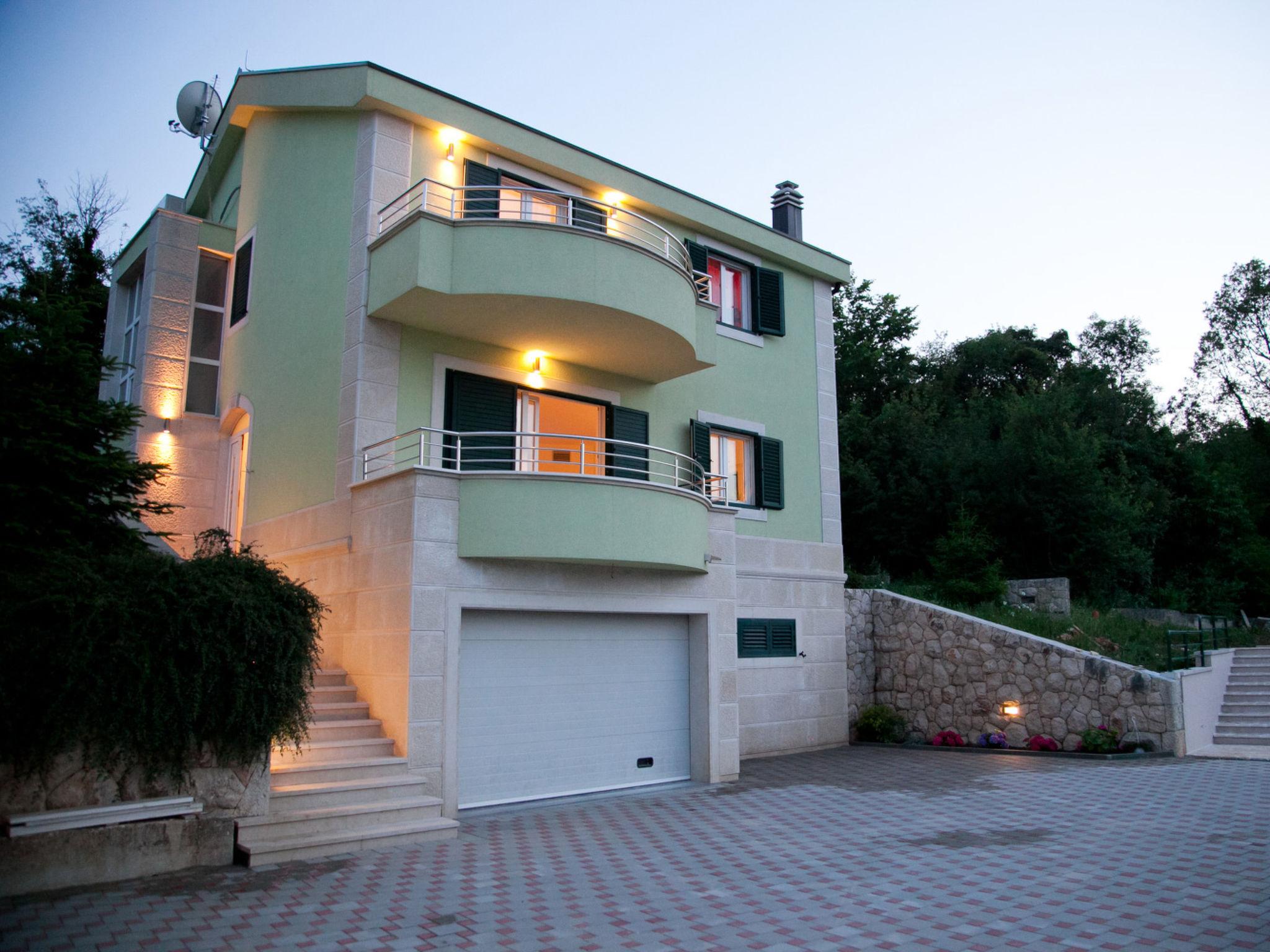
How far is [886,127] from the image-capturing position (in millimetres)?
19922

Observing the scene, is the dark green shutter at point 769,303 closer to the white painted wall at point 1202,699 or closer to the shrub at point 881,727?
the shrub at point 881,727

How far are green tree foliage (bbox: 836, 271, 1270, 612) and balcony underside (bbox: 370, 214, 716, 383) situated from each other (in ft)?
36.4

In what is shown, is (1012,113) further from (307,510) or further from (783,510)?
(307,510)

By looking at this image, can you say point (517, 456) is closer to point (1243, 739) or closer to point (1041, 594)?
point (1243, 739)

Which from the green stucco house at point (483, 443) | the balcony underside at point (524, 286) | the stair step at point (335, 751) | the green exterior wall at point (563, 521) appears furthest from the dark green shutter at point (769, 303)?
the stair step at point (335, 751)

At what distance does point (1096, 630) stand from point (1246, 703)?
8.84 feet

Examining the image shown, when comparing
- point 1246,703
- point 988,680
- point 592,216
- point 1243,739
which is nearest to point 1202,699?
point 1243,739

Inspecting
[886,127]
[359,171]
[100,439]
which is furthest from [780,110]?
[100,439]

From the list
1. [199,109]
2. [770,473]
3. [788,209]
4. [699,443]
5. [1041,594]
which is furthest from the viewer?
[1041,594]

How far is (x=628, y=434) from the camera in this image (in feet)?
44.6

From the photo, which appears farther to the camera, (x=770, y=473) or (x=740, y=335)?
(x=740, y=335)

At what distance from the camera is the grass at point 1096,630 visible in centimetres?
1489

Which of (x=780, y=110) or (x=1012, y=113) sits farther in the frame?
(x=780, y=110)

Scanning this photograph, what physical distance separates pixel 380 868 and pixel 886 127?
61.6 feet
